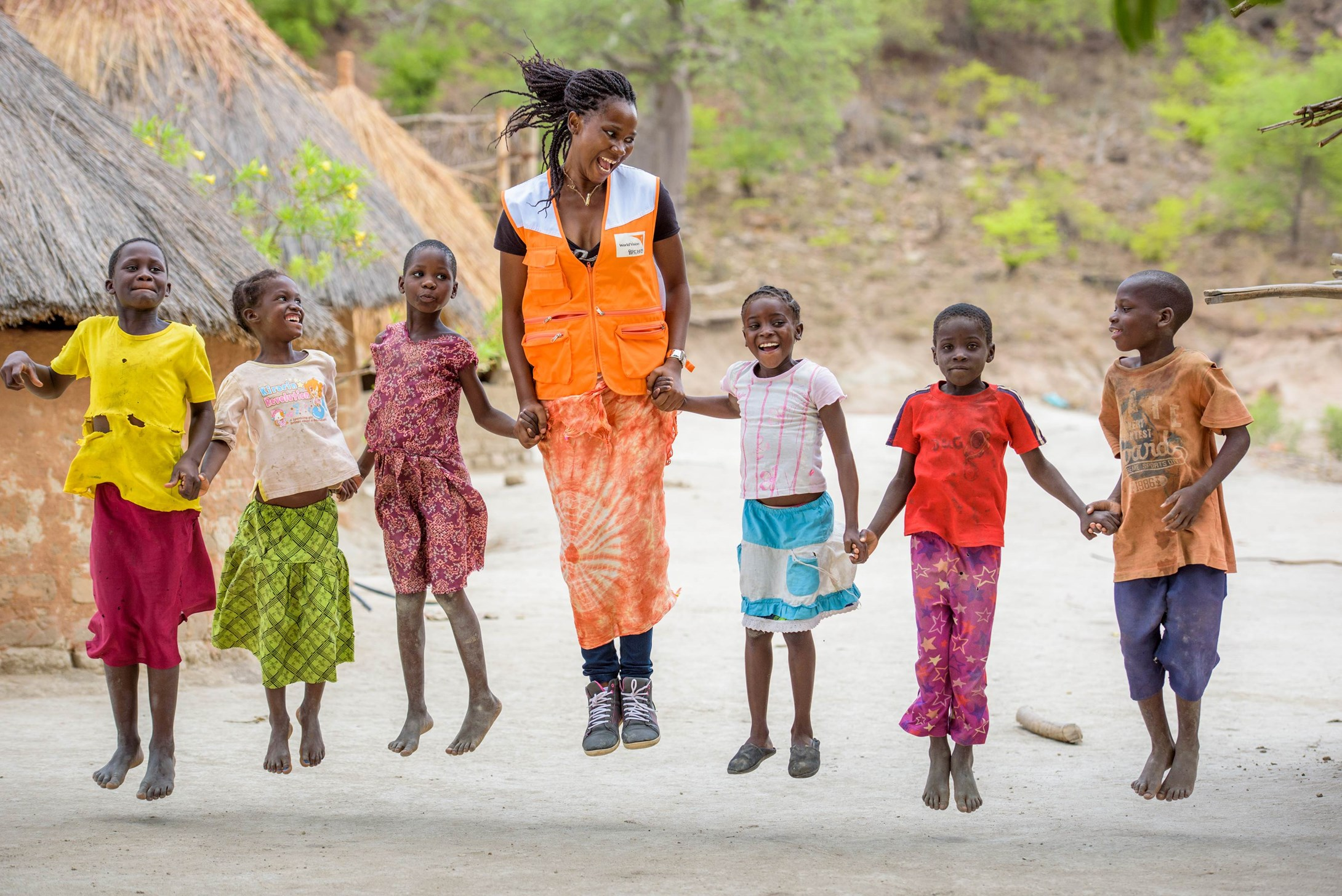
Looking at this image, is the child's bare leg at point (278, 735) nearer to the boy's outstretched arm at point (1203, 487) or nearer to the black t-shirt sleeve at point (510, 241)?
the black t-shirt sleeve at point (510, 241)

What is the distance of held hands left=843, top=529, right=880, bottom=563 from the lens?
12.0 ft

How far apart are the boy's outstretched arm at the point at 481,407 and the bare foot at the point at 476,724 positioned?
80 cm

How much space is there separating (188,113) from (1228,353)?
16475 millimetres

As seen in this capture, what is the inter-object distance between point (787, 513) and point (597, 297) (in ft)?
2.84

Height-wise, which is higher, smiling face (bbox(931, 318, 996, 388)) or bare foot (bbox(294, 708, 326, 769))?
smiling face (bbox(931, 318, 996, 388))

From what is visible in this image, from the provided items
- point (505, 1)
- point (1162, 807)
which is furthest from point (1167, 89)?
point (1162, 807)

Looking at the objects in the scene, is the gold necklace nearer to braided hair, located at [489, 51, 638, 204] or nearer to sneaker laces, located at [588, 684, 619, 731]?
braided hair, located at [489, 51, 638, 204]

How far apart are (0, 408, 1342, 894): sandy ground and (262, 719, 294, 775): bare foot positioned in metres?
0.28

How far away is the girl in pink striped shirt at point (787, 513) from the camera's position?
3744 mm

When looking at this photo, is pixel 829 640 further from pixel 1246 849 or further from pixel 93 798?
pixel 93 798

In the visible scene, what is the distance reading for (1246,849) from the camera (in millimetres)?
3705

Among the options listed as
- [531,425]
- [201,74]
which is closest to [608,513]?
[531,425]

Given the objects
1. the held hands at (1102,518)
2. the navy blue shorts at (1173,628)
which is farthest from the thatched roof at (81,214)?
the navy blue shorts at (1173,628)

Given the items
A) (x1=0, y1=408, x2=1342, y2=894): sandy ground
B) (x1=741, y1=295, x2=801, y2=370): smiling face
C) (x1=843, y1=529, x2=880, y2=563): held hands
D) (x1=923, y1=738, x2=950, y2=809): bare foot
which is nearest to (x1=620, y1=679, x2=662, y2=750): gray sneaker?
(x1=0, y1=408, x2=1342, y2=894): sandy ground
